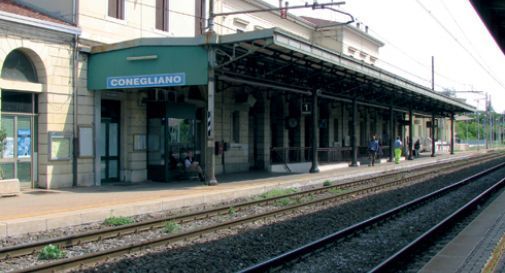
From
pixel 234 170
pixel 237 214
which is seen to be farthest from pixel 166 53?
pixel 234 170

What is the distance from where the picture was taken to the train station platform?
1074 centimetres

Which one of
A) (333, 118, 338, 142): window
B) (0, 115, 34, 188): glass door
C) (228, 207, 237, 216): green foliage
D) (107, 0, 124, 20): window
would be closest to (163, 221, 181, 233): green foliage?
(228, 207, 237, 216): green foliage

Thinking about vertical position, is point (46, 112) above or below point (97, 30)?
below

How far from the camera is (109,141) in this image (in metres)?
19.1

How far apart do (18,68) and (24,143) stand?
2293 mm

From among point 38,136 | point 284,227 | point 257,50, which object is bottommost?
point 284,227

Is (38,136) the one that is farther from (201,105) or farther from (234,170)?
(234,170)

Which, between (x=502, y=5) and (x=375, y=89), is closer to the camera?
(x=502, y=5)

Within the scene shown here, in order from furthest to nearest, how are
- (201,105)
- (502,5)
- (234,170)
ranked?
(234,170) < (201,105) < (502,5)

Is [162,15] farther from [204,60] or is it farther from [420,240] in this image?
[420,240]

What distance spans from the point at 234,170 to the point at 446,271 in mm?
18774

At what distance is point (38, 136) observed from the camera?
1675cm

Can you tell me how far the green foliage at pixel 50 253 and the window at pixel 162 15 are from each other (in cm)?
1402

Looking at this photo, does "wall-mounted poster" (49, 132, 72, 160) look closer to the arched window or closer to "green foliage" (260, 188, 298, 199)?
the arched window
